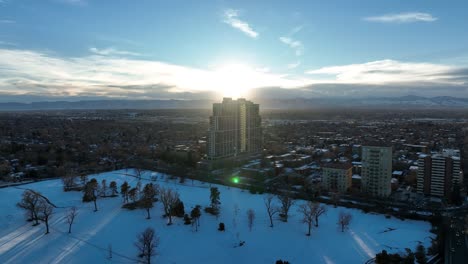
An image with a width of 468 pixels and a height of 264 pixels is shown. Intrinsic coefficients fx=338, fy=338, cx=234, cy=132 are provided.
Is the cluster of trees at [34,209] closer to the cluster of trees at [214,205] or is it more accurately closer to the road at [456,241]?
the cluster of trees at [214,205]

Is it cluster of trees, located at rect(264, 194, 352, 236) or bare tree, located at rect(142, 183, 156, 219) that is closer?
cluster of trees, located at rect(264, 194, 352, 236)

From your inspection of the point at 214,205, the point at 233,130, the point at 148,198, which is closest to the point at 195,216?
the point at 214,205

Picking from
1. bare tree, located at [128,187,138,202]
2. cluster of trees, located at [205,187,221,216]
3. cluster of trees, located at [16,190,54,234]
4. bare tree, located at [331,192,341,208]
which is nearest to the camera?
cluster of trees, located at [16,190,54,234]

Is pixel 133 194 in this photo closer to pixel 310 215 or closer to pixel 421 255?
pixel 310 215

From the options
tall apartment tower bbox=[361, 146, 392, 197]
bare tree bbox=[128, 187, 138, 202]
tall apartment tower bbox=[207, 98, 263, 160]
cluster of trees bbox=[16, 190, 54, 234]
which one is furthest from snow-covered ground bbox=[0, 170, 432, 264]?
tall apartment tower bbox=[207, 98, 263, 160]

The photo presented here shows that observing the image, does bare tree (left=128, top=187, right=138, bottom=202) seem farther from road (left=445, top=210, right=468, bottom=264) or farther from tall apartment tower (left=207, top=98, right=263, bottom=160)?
road (left=445, top=210, right=468, bottom=264)

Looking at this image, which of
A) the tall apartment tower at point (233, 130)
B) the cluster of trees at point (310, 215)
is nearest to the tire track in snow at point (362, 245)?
the cluster of trees at point (310, 215)

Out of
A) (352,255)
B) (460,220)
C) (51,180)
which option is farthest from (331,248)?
(51,180)
